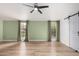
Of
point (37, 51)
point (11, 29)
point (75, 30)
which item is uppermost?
point (11, 29)

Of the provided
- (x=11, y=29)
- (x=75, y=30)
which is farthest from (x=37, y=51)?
(x=11, y=29)

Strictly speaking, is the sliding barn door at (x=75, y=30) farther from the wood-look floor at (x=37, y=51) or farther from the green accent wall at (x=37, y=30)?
the green accent wall at (x=37, y=30)

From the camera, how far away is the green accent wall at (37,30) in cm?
912

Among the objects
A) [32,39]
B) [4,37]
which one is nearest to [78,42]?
[4,37]

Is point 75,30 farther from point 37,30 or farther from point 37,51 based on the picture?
point 37,30

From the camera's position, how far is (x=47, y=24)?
9398 mm

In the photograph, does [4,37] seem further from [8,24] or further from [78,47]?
[78,47]

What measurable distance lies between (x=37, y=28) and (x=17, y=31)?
147 cm

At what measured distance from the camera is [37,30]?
923cm

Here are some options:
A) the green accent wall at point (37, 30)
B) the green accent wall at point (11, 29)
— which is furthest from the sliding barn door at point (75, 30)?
the green accent wall at point (11, 29)

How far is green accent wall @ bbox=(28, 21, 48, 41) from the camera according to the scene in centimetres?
912

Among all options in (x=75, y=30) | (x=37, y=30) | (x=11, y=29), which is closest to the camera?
(x=75, y=30)

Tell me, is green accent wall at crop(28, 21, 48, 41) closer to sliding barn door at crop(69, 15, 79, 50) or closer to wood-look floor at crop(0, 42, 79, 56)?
wood-look floor at crop(0, 42, 79, 56)

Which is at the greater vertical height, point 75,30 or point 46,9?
point 46,9
